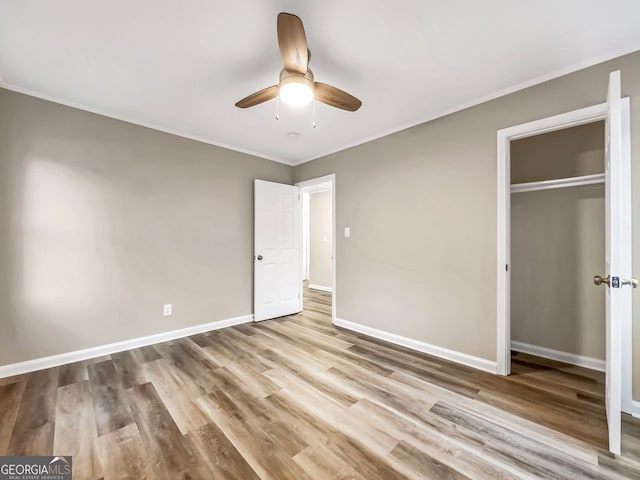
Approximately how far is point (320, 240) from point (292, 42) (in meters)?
5.14

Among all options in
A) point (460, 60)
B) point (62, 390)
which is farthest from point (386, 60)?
point (62, 390)

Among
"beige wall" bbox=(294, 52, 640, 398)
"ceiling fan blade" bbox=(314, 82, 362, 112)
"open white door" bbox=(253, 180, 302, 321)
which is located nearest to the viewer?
"ceiling fan blade" bbox=(314, 82, 362, 112)

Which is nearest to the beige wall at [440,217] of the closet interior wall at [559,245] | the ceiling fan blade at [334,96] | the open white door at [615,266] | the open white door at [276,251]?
the open white door at [615,266]

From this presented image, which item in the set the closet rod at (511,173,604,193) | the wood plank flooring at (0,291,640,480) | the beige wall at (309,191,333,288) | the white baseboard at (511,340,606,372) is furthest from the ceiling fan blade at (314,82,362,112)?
the beige wall at (309,191,333,288)

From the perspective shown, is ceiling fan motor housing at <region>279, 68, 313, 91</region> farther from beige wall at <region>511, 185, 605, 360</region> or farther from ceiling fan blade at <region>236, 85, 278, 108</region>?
beige wall at <region>511, 185, 605, 360</region>

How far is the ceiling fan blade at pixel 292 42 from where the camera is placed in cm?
137

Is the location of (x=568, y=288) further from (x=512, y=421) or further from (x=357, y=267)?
(x=357, y=267)

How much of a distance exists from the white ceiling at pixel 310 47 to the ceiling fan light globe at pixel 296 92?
359mm

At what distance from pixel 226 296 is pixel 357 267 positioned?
73.3 inches

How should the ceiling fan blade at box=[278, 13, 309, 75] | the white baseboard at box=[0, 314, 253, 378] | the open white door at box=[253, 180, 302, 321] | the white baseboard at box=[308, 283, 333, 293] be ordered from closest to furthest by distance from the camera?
1. the ceiling fan blade at box=[278, 13, 309, 75]
2. the white baseboard at box=[0, 314, 253, 378]
3. the open white door at box=[253, 180, 302, 321]
4. the white baseboard at box=[308, 283, 333, 293]

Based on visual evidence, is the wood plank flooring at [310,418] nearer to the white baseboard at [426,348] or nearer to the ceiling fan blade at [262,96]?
the white baseboard at [426,348]

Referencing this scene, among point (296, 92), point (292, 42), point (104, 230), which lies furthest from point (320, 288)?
point (292, 42)

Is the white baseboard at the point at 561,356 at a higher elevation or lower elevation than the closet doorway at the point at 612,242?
lower

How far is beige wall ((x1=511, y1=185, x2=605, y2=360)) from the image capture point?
2.44 meters
